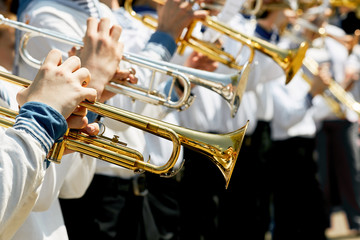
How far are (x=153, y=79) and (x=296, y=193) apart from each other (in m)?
2.76

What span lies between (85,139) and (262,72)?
7.40ft

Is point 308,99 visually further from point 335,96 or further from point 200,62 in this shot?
point 200,62

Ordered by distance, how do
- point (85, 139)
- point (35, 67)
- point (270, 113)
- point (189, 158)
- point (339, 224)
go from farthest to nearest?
point (339, 224) < point (270, 113) < point (189, 158) < point (35, 67) < point (85, 139)

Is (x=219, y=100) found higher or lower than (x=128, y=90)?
higher

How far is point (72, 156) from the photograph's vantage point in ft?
5.95

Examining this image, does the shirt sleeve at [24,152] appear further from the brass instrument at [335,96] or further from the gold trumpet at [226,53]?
the brass instrument at [335,96]

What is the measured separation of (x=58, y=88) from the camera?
1348 mm

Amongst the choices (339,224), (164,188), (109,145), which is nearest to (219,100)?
(164,188)

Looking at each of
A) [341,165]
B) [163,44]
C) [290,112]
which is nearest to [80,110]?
[163,44]

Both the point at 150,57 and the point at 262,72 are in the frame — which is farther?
the point at 262,72

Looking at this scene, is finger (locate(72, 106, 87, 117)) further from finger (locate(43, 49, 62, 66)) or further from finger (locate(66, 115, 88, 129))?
finger (locate(43, 49, 62, 66))

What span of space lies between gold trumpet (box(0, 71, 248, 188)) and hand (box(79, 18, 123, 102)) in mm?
218

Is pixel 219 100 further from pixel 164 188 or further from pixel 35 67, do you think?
pixel 35 67

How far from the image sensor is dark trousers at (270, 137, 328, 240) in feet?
14.9
